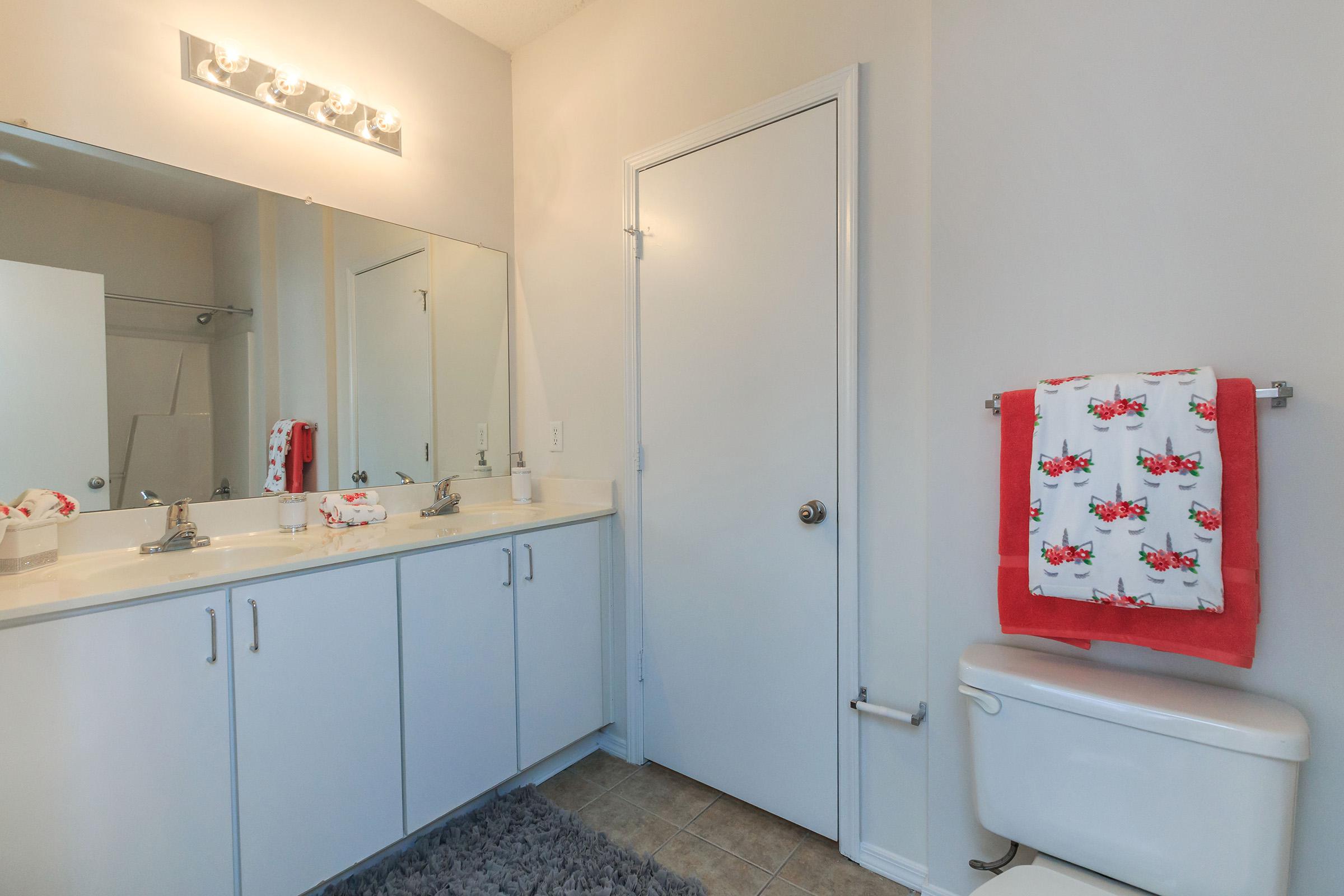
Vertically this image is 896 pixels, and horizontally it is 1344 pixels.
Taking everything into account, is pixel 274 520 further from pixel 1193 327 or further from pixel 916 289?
pixel 1193 327

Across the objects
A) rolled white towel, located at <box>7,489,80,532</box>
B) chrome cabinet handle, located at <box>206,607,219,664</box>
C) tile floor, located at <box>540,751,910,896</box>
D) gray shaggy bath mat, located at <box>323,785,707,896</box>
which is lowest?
tile floor, located at <box>540,751,910,896</box>

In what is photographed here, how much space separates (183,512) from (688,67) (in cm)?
195

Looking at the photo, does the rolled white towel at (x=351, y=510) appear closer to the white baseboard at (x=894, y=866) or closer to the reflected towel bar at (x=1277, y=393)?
the white baseboard at (x=894, y=866)

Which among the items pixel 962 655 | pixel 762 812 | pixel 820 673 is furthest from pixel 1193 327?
pixel 762 812

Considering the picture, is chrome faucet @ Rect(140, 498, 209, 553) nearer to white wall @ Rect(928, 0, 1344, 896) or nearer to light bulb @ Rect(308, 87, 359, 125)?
light bulb @ Rect(308, 87, 359, 125)

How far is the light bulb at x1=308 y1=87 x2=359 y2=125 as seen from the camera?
1.81m

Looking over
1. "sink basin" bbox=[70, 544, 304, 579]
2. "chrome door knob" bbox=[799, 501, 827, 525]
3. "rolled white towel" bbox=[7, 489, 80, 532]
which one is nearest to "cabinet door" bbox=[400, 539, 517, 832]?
"sink basin" bbox=[70, 544, 304, 579]

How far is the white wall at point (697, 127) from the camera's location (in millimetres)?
1441

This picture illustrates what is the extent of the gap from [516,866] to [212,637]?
96 cm

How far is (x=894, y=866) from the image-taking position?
148 cm

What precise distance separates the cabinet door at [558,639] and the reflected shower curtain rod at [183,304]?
1.02 m

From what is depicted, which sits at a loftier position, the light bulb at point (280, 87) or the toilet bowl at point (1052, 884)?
the light bulb at point (280, 87)

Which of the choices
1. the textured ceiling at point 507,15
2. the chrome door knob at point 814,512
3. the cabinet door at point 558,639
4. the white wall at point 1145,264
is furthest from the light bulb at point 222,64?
the chrome door knob at point 814,512

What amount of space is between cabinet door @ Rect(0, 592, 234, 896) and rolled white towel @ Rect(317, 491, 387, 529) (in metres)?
0.63
